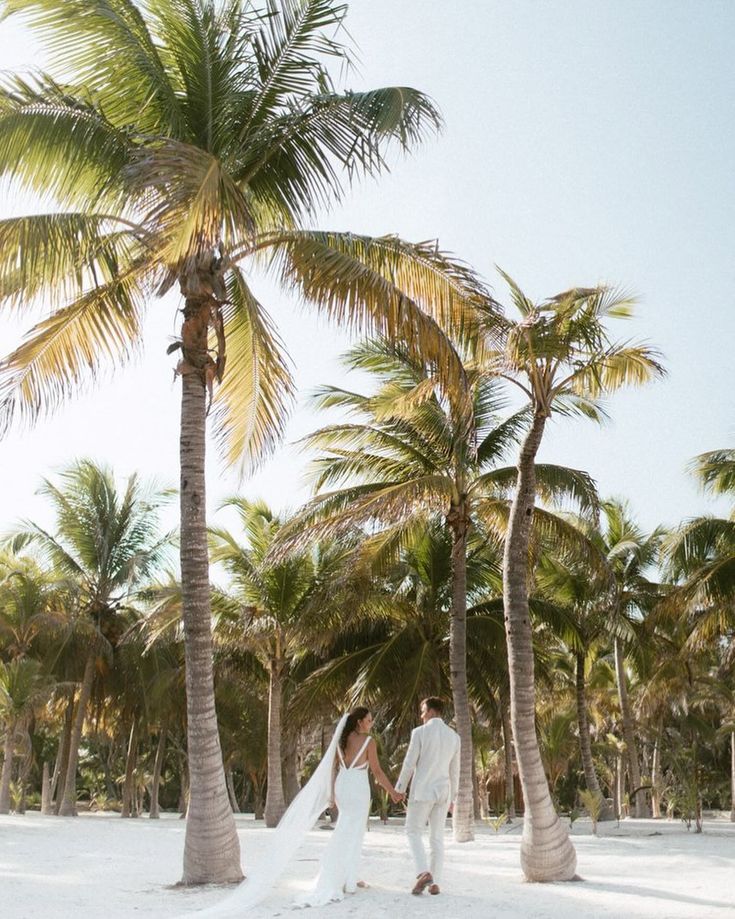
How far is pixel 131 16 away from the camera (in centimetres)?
1011

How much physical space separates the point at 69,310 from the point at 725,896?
8630 mm

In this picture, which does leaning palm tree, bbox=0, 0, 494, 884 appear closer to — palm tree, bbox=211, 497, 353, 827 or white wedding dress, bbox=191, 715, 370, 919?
white wedding dress, bbox=191, 715, 370, 919

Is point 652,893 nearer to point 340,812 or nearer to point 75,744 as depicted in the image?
point 340,812

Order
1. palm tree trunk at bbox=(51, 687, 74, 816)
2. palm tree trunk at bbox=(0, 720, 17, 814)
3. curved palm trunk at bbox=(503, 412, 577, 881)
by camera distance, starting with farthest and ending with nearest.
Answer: palm tree trunk at bbox=(51, 687, 74, 816) → palm tree trunk at bbox=(0, 720, 17, 814) → curved palm trunk at bbox=(503, 412, 577, 881)

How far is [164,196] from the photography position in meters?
9.12

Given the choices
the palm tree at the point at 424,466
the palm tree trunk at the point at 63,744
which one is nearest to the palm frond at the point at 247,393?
the palm tree at the point at 424,466

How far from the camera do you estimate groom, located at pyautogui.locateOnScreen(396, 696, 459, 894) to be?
8.55 m

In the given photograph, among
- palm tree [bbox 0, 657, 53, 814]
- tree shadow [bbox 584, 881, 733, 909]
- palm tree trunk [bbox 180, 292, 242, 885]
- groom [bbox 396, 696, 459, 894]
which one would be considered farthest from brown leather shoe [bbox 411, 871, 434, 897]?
palm tree [bbox 0, 657, 53, 814]

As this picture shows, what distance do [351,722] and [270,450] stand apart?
14.8 feet

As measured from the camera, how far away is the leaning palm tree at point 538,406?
943 cm

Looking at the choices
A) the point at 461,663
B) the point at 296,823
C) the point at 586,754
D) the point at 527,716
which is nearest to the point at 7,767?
the point at 461,663

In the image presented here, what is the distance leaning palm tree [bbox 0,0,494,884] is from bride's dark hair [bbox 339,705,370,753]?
143cm

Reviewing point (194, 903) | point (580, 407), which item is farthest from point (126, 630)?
point (194, 903)

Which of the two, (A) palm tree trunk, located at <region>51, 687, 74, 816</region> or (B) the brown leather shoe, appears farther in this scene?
(A) palm tree trunk, located at <region>51, 687, 74, 816</region>
